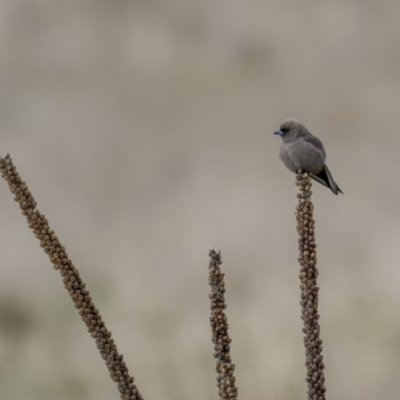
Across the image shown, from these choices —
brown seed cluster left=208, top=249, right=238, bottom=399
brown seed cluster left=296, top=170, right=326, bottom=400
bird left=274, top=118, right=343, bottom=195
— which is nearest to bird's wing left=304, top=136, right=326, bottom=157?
bird left=274, top=118, right=343, bottom=195

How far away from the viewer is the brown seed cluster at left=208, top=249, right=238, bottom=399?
781 millimetres

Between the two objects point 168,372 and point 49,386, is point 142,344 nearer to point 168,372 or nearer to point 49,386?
point 168,372

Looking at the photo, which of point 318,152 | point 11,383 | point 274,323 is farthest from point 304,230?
point 11,383

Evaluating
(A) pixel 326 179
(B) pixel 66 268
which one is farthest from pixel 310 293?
(A) pixel 326 179

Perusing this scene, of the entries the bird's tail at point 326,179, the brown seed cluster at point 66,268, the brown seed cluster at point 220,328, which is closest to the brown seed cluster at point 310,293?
the brown seed cluster at point 220,328

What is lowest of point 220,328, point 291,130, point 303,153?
point 220,328

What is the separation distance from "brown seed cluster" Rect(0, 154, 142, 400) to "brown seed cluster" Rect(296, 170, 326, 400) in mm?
243

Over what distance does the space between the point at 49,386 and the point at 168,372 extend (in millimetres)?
423

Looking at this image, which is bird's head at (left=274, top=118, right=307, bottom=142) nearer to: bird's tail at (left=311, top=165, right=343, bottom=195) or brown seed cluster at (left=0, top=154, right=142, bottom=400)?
bird's tail at (left=311, top=165, right=343, bottom=195)

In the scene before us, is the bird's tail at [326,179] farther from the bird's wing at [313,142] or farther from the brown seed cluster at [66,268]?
the brown seed cluster at [66,268]

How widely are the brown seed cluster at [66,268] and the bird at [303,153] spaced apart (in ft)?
1.69

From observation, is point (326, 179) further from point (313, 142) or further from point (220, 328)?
point (220, 328)

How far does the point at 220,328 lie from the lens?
796 millimetres

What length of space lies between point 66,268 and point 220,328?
0.21 metres
